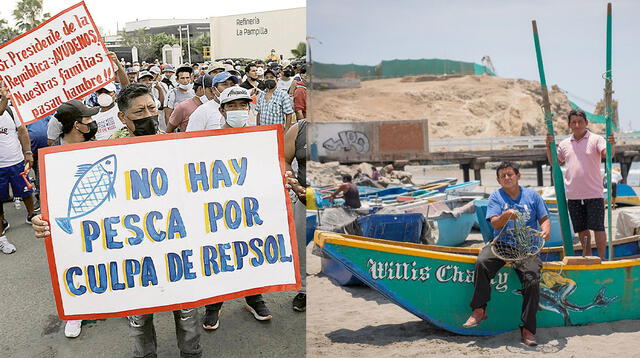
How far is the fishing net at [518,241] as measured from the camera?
12.3ft

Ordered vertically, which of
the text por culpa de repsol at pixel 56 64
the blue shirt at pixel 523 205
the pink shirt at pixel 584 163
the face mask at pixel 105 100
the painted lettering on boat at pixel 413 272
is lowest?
the painted lettering on boat at pixel 413 272

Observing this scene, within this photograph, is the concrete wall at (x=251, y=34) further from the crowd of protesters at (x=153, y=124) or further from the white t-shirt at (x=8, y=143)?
the white t-shirt at (x=8, y=143)

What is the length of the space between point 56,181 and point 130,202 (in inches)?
11.9

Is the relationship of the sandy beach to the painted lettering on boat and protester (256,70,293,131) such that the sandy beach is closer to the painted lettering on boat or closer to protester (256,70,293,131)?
the painted lettering on boat

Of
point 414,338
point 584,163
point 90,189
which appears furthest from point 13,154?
point 584,163

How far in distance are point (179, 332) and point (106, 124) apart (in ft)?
8.93

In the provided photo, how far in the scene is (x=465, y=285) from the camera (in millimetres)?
4301

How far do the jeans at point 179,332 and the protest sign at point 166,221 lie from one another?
0.17 metres

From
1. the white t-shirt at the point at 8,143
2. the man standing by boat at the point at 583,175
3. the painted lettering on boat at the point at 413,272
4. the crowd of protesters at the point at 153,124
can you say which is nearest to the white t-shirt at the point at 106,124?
the crowd of protesters at the point at 153,124

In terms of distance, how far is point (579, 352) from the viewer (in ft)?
13.9

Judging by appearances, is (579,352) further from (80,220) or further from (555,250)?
(80,220)

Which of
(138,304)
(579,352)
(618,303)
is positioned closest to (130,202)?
(138,304)

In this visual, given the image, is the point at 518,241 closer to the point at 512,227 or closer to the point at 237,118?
the point at 512,227

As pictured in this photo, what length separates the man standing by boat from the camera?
4336mm
